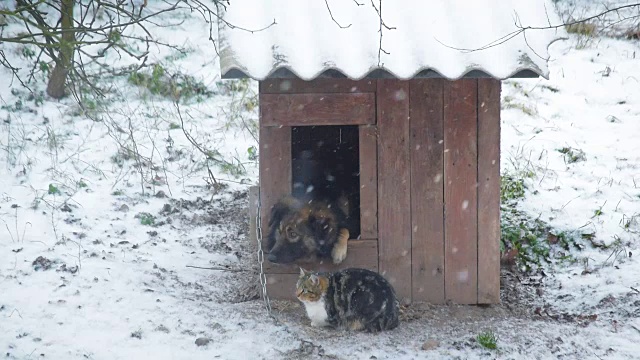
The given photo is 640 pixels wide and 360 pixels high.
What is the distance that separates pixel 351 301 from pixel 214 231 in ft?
8.39

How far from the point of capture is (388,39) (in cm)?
571

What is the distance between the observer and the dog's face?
6.01m

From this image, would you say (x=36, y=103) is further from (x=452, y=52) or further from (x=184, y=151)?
(x=452, y=52)

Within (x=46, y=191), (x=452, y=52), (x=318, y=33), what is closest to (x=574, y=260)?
(x=452, y=52)

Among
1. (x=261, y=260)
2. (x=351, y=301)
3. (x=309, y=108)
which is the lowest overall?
(x=351, y=301)

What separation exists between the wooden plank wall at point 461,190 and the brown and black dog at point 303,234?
85cm

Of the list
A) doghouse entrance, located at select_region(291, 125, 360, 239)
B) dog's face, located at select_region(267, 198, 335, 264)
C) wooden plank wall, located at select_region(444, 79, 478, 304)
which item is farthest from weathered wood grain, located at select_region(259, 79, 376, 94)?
doghouse entrance, located at select_region(291, 125, 360, 239)

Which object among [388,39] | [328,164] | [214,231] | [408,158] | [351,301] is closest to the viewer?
[351,301]

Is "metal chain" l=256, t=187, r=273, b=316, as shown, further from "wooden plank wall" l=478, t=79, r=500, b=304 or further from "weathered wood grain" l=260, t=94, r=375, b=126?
"wooden plank wall" l=478, t=79, r=500, b=304

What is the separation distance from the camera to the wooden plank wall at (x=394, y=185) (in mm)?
5945

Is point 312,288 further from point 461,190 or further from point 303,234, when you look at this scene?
point 461,190

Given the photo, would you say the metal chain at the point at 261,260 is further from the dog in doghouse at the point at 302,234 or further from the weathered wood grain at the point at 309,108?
the weathered wood grain at the point at 309,108

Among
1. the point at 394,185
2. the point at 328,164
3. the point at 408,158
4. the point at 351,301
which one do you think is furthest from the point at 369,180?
the point at 328,164

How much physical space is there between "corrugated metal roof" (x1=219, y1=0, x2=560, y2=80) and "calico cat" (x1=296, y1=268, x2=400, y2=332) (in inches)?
56.8
